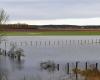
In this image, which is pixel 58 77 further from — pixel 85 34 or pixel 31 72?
pixel 85 34

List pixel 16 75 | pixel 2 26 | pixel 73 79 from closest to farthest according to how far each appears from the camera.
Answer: pixel 73 79 < pixel 16 75 < pixel 2 26

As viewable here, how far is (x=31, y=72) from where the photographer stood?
39.8 metres

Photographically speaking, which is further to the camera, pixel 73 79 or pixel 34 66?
pixel 34 66

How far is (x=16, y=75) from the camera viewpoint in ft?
126

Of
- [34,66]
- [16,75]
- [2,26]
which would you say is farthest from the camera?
[2,26]

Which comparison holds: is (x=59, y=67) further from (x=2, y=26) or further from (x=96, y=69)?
(x=2, y=26)

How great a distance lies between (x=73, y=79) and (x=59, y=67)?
25.3ft

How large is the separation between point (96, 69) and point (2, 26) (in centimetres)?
2144

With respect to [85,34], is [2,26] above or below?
above

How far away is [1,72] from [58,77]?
703 cm

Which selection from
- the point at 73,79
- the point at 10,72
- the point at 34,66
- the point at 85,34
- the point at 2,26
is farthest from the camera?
the point at 85,34

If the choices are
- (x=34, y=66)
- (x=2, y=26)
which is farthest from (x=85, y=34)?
(x=34, y=66)

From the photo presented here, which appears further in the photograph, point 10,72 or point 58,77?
point 10,72

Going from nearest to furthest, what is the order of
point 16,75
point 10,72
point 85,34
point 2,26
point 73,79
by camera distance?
point 73,79 < point 16,75 < point 10,72 < point 2,26 < point 85,34
